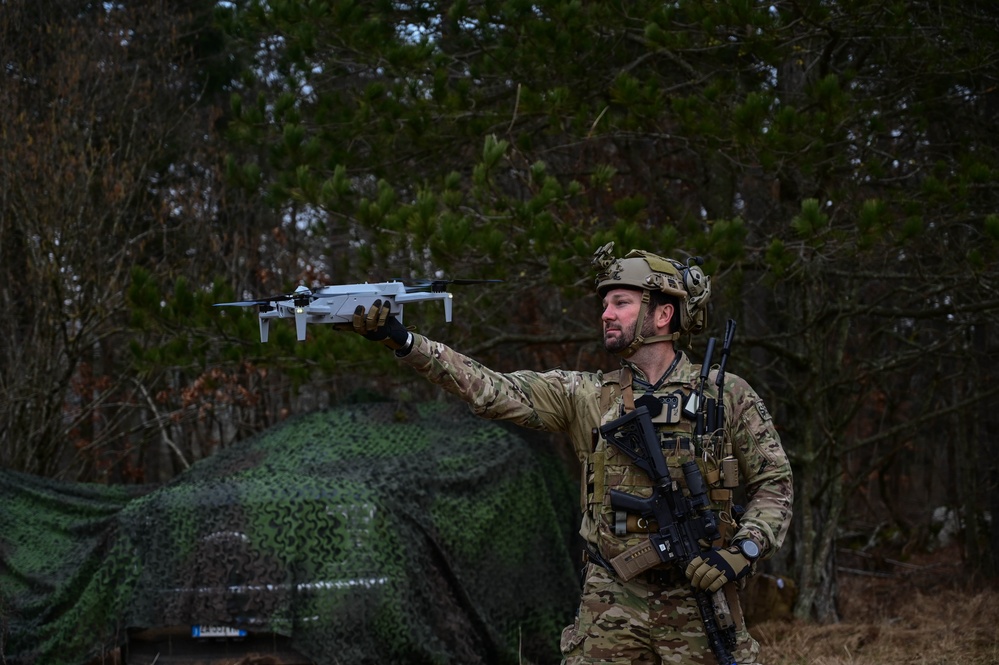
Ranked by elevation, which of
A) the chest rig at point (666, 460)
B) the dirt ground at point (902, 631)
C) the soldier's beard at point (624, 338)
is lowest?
the dirt ground at point (902, 631)

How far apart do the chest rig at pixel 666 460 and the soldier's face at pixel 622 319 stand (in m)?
0.18

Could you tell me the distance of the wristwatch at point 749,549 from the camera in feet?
12.2

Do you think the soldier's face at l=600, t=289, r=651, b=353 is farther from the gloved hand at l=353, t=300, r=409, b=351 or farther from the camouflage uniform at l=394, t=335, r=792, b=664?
the gloved hand at l=353, t=300, r=409, b=351

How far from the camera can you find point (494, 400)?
155 inches

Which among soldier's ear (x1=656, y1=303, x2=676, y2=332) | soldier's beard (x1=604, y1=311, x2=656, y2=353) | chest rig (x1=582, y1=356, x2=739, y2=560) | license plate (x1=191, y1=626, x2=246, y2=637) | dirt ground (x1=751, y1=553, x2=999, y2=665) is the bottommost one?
dirt ground (x1=751, y1=553, x2=999, y2=665)

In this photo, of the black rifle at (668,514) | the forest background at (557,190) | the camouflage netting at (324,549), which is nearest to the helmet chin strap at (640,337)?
the black rifle at (668,514)

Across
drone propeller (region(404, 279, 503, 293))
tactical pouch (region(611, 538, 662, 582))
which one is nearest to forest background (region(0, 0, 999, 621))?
drone propeller (region(404, 279, 503, 293))

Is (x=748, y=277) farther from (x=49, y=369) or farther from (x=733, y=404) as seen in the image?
(x=49, y=369)

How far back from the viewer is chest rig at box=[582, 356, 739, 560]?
3.93 m

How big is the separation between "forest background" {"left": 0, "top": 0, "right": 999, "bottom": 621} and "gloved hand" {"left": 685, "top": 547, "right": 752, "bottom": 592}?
2.90 m

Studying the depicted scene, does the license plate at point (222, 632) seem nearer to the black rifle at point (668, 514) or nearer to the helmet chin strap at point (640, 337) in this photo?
the black rifle at point (668, 514)

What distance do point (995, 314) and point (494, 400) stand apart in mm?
4799

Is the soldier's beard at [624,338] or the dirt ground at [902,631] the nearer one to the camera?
the soldier's beard at [624,338]

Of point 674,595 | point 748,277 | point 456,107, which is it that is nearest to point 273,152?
point 456,107
